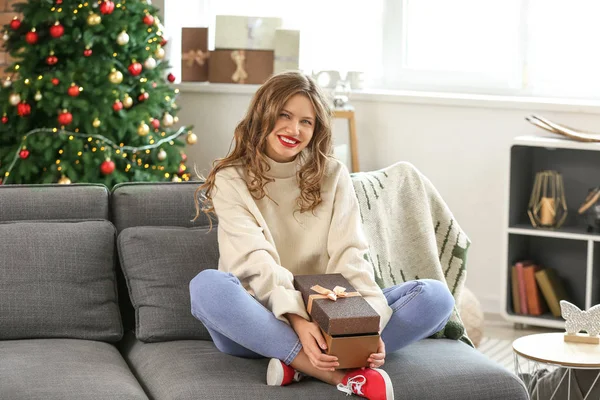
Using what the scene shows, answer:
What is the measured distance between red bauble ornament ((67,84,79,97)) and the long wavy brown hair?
1694 millimetres

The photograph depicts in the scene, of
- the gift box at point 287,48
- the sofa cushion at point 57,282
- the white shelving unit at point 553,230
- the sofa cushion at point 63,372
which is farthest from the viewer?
the gift box at point 287,48

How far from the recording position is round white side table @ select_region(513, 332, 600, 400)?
248cm

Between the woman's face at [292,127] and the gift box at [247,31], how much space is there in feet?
7.51

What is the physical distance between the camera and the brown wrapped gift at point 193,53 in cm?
498

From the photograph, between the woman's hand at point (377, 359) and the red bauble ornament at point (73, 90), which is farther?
the red bauble ornament at point (73, 90)

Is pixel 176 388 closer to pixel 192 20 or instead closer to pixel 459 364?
pixel 459 364

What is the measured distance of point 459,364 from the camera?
241 cm

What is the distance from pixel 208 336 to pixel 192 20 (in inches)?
114

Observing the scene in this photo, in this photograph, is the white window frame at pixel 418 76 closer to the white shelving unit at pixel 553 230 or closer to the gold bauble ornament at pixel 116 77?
the white shelving unit at pixel 553 230

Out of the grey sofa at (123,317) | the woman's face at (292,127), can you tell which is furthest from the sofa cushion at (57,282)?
the woman's face at (292,127)

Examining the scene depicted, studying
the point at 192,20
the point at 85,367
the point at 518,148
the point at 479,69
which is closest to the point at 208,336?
the point at 85,367

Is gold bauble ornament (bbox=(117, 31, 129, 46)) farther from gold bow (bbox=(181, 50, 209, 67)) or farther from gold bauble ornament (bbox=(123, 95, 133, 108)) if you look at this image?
gold bow (bbox=(181, 50, 209, 67))

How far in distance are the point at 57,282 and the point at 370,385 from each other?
35.9 inches

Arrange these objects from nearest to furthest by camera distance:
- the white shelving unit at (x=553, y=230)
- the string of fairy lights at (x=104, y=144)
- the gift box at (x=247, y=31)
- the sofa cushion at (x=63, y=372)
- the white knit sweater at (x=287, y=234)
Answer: the sofa cushion at (x=63, y=372) → the white knit sweater at (x=287, y=234) → the white shelving unit at (x=553, y=230) → the string of fairy lights at (x=104, y=144) → the gift box at (x=247, y=31)
